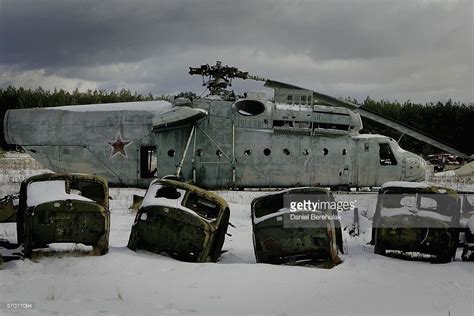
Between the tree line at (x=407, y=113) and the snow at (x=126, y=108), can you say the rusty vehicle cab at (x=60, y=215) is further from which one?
the tree line at (x=407, y=113)

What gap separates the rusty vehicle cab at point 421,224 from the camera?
18.6 feet

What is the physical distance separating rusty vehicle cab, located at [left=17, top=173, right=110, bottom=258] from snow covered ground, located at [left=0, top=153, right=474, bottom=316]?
0.72 ft

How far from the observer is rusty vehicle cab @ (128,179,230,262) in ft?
18.5

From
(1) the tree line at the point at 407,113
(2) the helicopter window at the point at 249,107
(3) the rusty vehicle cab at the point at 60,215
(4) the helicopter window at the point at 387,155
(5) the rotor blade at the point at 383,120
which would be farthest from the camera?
(1) the tree line at the point at 407,113

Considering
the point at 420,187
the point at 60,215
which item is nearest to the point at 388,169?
the point at 420,187

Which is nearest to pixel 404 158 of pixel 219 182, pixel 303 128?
pixel 303 128

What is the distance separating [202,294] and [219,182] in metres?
9.14

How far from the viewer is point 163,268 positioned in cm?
520

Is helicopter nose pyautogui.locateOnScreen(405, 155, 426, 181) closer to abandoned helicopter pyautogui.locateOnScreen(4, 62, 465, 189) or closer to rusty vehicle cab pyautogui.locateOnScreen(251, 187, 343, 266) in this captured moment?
abandoned helicopter pyautogui.locateOnScreen(4, 62, 465, 189)

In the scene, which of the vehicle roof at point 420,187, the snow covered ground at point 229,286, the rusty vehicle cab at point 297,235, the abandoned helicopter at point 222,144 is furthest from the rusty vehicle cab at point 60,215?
the abandoned helicopter at point 222,144

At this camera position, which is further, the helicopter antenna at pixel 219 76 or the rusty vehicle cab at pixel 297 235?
the helicopter antenna at pixel 219 76

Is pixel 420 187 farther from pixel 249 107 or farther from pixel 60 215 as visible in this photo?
pixel 249 107

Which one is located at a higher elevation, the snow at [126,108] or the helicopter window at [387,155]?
the snow at [126,108]

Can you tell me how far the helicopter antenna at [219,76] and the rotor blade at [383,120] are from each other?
3.07 feet
